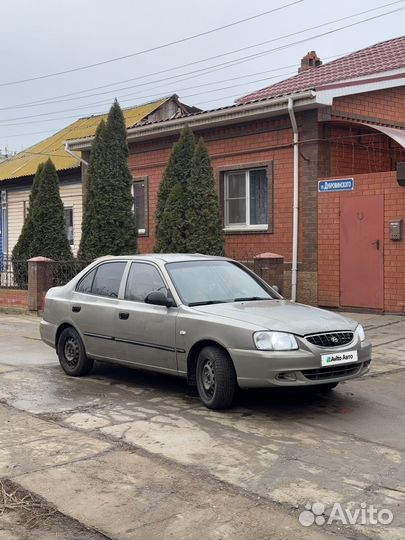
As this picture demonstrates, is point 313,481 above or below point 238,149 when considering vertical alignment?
below

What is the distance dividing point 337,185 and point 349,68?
5.00 m

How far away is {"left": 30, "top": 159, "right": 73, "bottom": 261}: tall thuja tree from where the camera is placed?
1653 cm

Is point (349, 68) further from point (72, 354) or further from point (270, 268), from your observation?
point (72, 354)

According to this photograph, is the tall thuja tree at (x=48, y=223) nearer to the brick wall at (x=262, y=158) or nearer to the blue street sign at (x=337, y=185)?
the brick wall at (x=262, y=158)

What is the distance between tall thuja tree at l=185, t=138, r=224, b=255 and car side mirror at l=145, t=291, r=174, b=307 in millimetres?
7089

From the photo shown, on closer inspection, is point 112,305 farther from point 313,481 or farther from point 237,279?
point 313,481

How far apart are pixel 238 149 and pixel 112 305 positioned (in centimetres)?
858

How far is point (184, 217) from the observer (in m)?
14.2

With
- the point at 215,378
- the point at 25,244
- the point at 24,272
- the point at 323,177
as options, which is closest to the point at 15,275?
the point at 24,272

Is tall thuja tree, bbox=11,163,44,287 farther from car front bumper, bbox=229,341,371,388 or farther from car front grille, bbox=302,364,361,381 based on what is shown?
car front grille, bbox=302,364,361,381

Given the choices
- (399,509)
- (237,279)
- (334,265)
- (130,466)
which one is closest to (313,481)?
(399,509)

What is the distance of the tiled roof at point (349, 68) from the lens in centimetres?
1524

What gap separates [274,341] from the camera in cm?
598

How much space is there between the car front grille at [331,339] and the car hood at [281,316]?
0.16 feet
